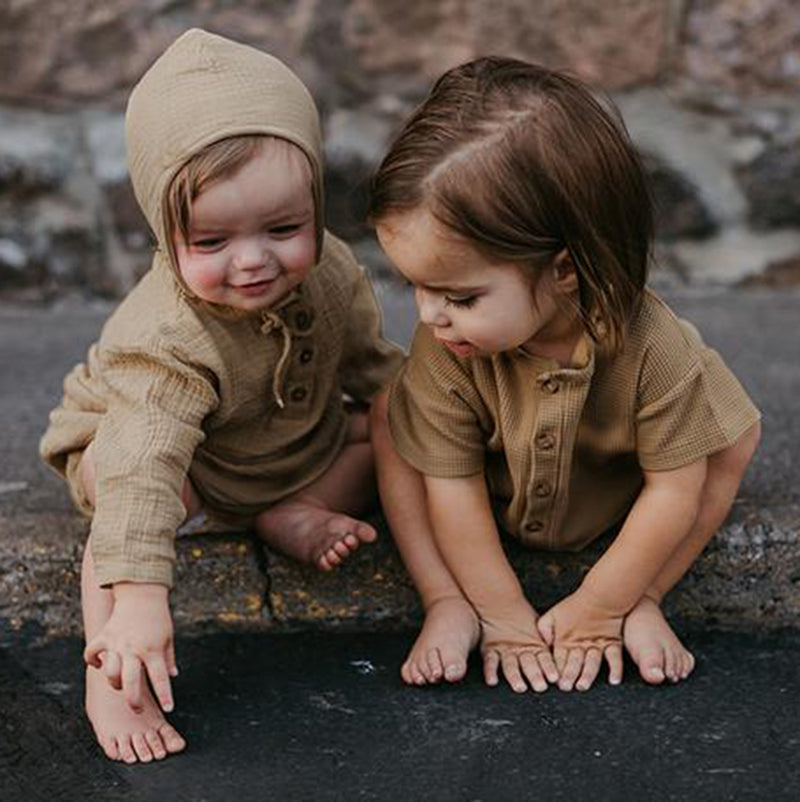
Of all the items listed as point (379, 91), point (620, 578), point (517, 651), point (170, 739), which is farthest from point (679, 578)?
point (379, 91)

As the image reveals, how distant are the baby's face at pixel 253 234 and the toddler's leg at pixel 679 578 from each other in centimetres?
59

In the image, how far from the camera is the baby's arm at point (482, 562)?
218cm

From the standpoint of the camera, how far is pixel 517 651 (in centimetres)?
216

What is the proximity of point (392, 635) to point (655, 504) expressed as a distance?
0.41 meters

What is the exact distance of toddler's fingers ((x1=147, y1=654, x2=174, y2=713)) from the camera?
1888mm

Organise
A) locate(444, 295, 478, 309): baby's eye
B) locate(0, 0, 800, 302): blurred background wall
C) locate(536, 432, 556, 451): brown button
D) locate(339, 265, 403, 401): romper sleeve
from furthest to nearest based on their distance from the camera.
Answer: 1. locate(0, 0, 800, 302): blurred background wall
2. locate(339, 265, 403, 401): romper sleeve
3. locate(536, 432, 556, 451): brown button
4. locate(444, 295, 478, 309): baby's eye

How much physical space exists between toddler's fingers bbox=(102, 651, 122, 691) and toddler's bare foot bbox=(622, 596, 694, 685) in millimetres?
645

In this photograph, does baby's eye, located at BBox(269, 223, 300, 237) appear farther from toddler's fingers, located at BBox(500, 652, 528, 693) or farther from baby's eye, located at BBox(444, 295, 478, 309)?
toddler's fingers, located at BBox(500, 652, 528, 693)

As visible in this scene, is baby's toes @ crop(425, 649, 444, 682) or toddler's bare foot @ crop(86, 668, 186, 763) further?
Answer: baby's toes @ crop(425, 649, 444, 682)

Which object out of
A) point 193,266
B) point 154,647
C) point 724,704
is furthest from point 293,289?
point 724,704

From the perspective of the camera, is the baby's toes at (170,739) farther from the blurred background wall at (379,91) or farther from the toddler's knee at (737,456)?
the blurred background wall at (379,91)

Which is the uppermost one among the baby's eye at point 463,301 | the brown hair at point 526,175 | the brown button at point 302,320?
the brown hair at point 526,175

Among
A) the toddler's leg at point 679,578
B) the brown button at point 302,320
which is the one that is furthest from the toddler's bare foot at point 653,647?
the brown button at point 302,320

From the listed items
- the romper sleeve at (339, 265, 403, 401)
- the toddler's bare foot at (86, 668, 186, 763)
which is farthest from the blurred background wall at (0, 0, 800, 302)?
the toddler's bare foot at (86, 668, 186, 763)
